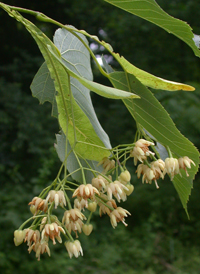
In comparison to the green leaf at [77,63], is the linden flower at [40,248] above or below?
below

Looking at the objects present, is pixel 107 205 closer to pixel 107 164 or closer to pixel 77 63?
pixel 107 164

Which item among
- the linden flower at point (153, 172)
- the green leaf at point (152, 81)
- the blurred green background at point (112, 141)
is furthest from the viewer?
the blurred green background at point (112, 141)

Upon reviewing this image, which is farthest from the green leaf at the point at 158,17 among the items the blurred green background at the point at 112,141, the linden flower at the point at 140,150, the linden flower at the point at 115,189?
the blurred green background at the point at 112,141

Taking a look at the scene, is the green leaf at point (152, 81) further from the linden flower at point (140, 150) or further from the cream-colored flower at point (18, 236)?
the cream-colored flower at point (18, 236)

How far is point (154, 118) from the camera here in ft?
2.46

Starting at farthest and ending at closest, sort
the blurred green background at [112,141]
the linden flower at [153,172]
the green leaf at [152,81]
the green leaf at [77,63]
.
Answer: the blurred green background at [112,141] → the green leaf at [77,63] → the linden flower at [153,172] → the green leaf at [152,81]

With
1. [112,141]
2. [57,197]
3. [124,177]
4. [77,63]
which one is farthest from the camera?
[112,141]

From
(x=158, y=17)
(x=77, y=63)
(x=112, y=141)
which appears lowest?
(x=112, y=141)

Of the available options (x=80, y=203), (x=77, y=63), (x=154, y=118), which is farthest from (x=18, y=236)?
(x=77, y=63)

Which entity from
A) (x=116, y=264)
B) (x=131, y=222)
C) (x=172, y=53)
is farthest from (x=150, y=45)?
(x=116, y=264)

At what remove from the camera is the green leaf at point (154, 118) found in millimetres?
738

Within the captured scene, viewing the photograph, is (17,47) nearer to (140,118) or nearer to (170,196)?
(170,196)

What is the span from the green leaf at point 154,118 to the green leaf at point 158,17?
14 cm

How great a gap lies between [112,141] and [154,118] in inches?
168
